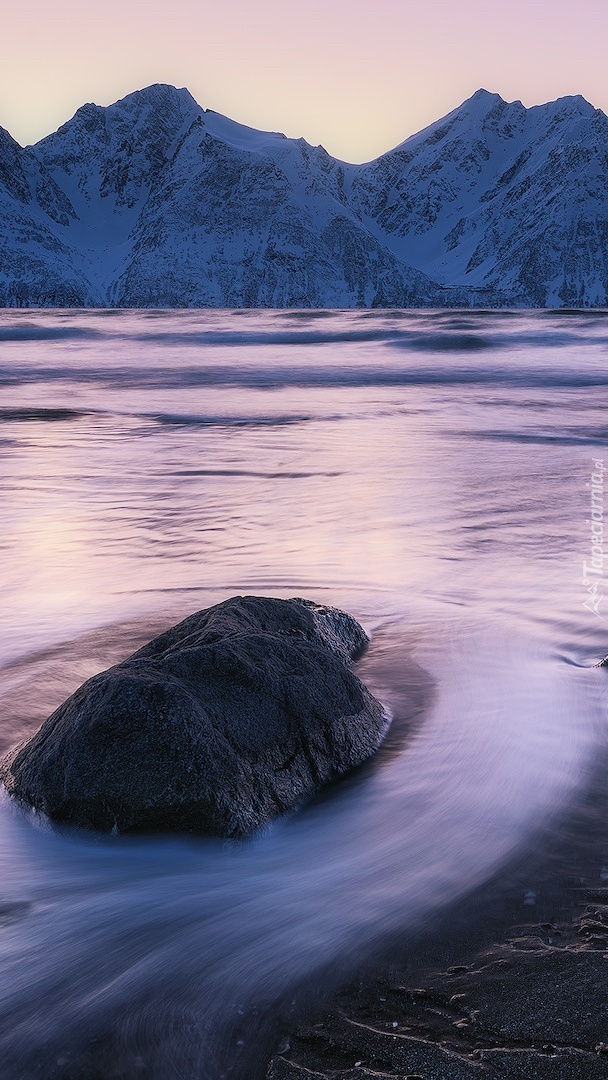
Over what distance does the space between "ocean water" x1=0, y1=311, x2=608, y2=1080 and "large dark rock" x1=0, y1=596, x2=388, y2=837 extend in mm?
102

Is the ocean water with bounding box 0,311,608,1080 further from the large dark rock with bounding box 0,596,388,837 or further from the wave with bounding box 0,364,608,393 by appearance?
the wave with bounding box 0,364,608,393

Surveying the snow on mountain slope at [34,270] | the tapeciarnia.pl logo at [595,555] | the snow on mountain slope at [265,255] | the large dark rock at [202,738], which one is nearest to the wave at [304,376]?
the tapeciarnia.pl logo at [595,555]

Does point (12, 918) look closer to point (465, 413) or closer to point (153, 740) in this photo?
point (153, 740)

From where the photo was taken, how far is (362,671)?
413 centimetres

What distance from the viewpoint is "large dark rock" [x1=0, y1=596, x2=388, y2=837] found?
9.20 ft

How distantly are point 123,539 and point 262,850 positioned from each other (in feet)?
13.9

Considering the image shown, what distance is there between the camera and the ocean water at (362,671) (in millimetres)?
2311

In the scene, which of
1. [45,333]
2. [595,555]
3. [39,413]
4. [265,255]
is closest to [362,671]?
[595,555]

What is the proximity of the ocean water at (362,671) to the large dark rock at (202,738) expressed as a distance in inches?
4.0

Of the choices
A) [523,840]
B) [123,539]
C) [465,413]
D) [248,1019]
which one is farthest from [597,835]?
[465,413]

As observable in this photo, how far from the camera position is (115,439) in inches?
475

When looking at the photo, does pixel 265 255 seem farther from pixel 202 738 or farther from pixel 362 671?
pixel 202 738

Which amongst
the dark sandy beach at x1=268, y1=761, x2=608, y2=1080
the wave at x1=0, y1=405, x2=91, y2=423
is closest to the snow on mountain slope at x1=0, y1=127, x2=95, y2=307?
the wave at x1=0, y1=405, x2=91, y2=423

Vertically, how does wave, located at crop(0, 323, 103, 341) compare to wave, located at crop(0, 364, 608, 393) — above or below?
above
